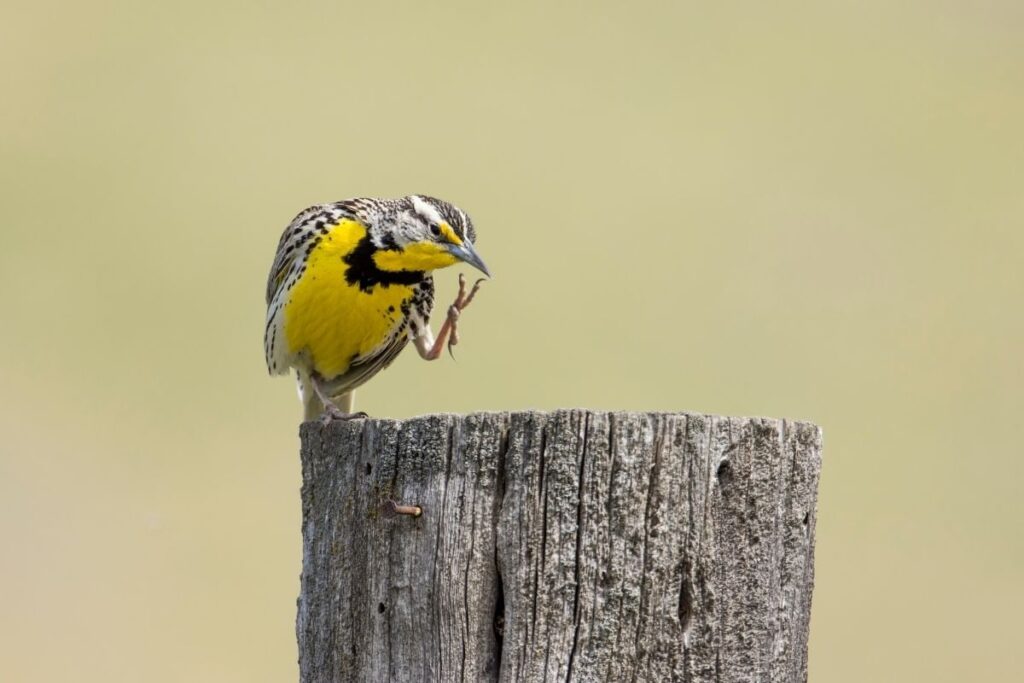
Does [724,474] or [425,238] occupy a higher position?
[425,238]

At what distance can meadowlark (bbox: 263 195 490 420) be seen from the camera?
4688 mm

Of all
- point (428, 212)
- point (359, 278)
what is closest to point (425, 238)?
point (428, 212)

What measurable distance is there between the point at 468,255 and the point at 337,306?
1.42 feet

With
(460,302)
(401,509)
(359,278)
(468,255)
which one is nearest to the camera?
(401,509)

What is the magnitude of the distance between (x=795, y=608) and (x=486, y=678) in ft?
1.66

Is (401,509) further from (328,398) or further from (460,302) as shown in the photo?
(328,398)

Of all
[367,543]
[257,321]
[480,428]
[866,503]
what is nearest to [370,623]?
[367,543]

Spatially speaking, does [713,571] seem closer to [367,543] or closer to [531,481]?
[531,481]

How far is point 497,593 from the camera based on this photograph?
8.39 feet

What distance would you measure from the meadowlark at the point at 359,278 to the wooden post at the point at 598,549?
6.41 feet

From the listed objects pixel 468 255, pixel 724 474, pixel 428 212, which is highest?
pixel 428 212

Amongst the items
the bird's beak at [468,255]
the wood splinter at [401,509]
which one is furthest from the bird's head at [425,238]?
the wood splinter at [401,509]

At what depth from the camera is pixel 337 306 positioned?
15.5ft

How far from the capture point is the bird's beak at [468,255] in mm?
4574
